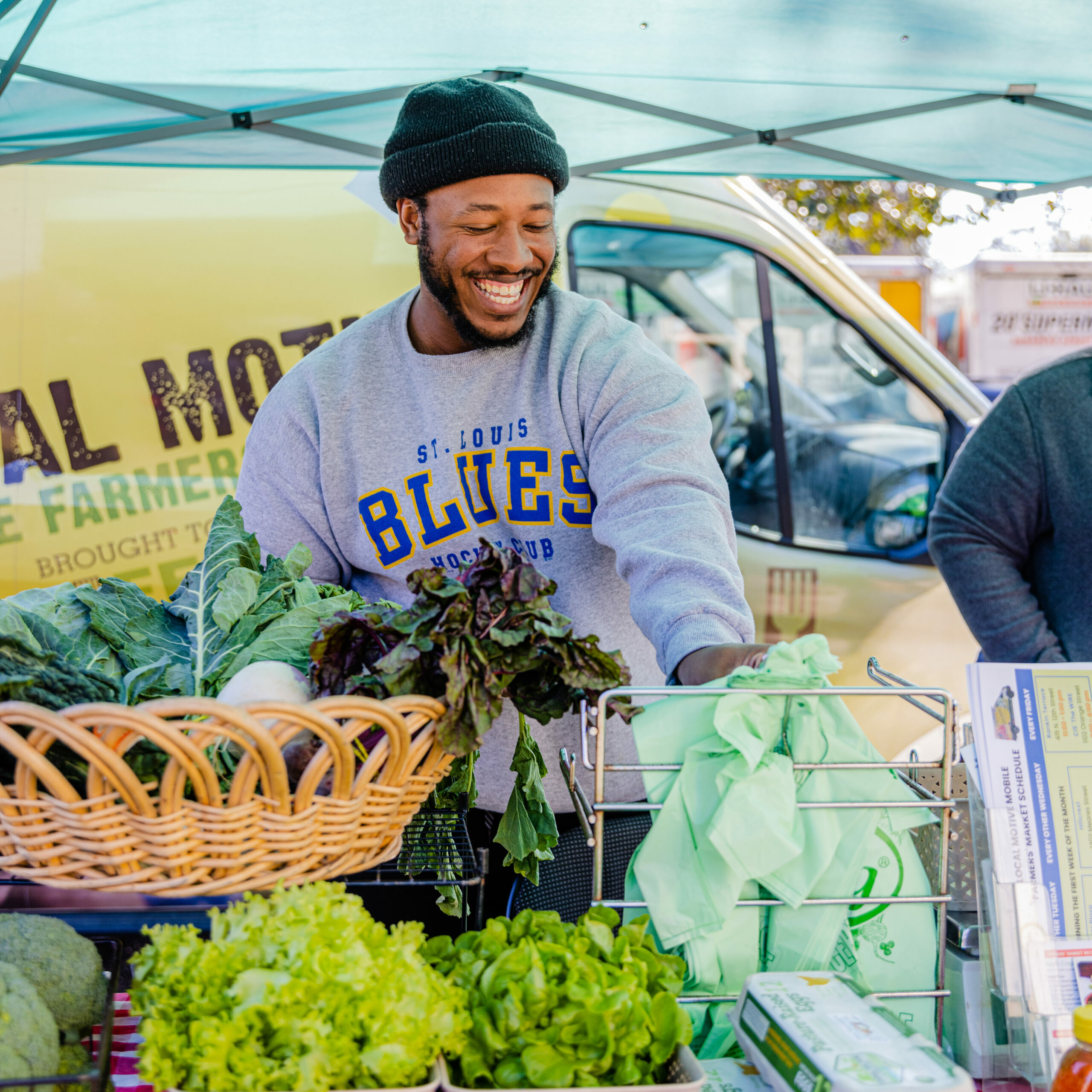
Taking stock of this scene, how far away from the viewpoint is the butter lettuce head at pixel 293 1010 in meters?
0.90

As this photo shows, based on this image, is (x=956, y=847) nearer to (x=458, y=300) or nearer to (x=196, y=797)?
(x=196, y=797)

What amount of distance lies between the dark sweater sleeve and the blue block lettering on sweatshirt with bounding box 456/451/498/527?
1.14 metres

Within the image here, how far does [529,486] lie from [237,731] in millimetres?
926

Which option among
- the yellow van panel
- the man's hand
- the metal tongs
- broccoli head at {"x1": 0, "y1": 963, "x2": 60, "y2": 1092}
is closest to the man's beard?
the man's hand

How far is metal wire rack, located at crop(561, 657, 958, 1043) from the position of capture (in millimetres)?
1077

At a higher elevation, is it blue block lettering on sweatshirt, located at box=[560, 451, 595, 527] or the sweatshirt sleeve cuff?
blue block lettering on sweatshirt, located at box=[560, 451, 595, 527]

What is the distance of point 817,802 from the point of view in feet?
3.71

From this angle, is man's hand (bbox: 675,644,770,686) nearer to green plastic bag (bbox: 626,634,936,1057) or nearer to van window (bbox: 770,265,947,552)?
green plastic bag (bbox: 626,634,936,1057)

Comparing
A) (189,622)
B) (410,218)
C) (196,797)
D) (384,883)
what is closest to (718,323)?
(410,218)

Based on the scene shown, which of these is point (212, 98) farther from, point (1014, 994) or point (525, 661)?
point (1014, 994)

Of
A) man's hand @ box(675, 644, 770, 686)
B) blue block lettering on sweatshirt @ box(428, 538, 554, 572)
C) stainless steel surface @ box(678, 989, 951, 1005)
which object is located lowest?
stainless steel surface @ box(678, 989, 951, 1005)

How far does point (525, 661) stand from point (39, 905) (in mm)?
840

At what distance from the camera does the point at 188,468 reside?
3531 millimetres

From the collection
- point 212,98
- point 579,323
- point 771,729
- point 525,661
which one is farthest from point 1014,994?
point 212,98
